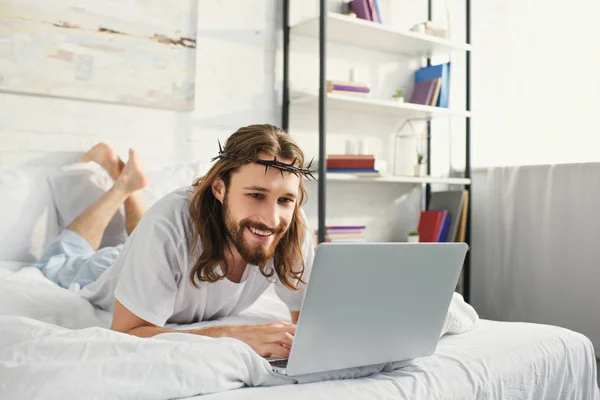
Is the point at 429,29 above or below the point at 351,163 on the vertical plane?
above

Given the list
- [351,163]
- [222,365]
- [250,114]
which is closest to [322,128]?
[351,163]

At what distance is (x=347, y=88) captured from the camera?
295cm

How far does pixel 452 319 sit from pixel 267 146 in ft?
1.87

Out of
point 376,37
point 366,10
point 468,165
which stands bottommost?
point 468,165

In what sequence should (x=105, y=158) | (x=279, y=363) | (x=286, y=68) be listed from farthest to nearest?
(x=286, y=68) < (x=105, y=158) < (x=279, y=363)

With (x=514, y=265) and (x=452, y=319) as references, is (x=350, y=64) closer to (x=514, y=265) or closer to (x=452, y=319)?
(x=514, y=265)

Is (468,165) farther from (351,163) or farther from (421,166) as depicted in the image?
(351,163)

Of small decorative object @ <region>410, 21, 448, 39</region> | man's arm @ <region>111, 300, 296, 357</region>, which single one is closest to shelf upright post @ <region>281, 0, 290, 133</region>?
small decorative object @ <region>410, 21, 448, 39</region>

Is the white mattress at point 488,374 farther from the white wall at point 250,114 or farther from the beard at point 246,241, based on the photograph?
the white wall at point 250,114

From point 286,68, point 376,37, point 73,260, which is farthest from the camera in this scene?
point 376,37

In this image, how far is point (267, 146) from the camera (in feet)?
4.21

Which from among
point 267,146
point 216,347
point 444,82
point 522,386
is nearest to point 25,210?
point 267,146

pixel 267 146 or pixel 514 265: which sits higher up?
pixel 267 146

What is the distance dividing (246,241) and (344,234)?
1816mm
